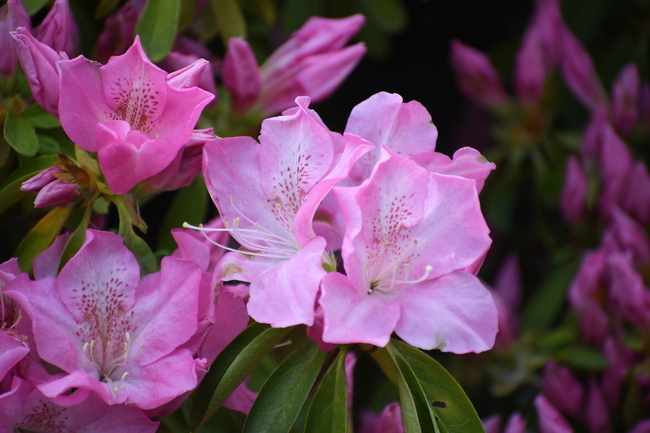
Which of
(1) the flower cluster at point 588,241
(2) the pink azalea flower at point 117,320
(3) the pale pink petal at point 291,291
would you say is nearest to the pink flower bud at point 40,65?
(2) the pink azalea flower at point 117,320

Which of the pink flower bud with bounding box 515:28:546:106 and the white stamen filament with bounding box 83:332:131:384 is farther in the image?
the pink flower bud with bounding box 515:28:546:106

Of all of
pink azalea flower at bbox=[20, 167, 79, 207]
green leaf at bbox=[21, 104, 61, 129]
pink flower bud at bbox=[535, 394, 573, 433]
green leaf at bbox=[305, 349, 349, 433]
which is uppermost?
pink azalea flower at bbox=[20, 167, 79, 207]

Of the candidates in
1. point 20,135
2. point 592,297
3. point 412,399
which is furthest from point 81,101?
point 592,297

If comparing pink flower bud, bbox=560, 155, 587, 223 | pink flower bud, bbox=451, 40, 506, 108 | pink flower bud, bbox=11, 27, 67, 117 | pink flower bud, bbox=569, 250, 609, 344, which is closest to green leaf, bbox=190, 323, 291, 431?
pink flower bud, bbox=11, 27, 67, 117

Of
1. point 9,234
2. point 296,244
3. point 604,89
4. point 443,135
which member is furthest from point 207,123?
point 443,135

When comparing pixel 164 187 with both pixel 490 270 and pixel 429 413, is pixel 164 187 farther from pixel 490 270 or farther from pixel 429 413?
pixel 490 270

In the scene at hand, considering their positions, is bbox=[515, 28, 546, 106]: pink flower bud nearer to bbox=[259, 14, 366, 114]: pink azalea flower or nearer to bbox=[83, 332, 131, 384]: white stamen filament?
bbox=[259, 14, 366, 114]: pink azalea flower
